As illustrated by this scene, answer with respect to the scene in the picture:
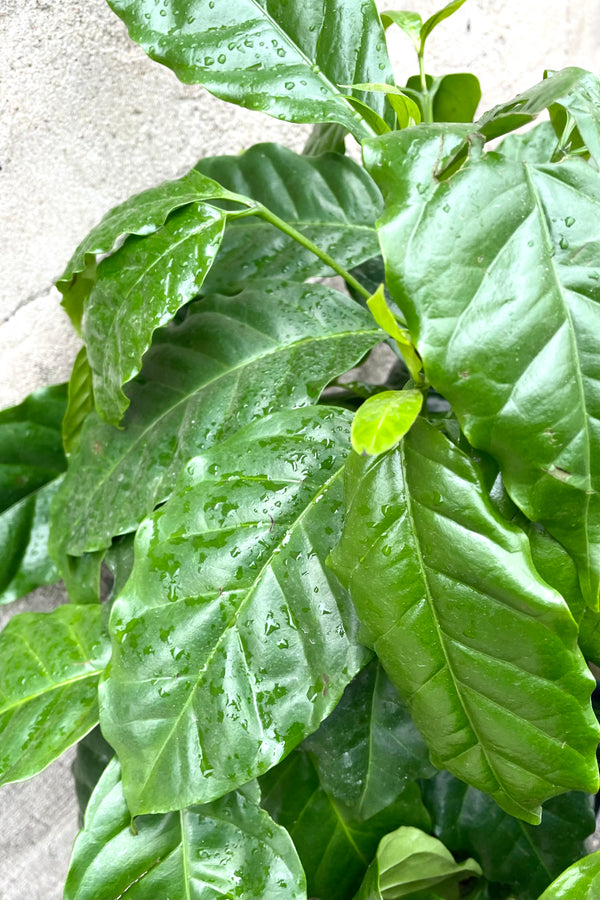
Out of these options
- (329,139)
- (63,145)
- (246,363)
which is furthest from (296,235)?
(63,145)

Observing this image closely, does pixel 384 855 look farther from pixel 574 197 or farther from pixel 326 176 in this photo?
pixel 326 176

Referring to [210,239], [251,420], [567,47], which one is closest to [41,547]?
[251,420]

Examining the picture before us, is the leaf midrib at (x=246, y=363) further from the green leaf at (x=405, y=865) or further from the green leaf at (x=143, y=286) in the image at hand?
the green leaf at (x=405, y=865)

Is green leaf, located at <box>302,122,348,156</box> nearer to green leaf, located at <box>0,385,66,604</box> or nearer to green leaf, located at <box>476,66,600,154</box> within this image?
green leaf, located at <box>476,66,600,154</box>

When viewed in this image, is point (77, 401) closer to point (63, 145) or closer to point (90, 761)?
point (63, 145)

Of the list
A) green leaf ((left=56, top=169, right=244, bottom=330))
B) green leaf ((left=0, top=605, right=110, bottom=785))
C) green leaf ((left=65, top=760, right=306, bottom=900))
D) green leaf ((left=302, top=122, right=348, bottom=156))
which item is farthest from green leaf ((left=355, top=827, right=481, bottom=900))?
green leaf ((left=302, top=122, right=348, bottom=156))

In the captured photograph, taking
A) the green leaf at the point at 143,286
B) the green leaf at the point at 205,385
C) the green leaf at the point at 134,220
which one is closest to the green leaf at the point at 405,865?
the green leaf at the point at 205,385

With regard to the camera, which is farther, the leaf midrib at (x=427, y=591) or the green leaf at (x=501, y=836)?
the green leaf at (x=501, y=836)
